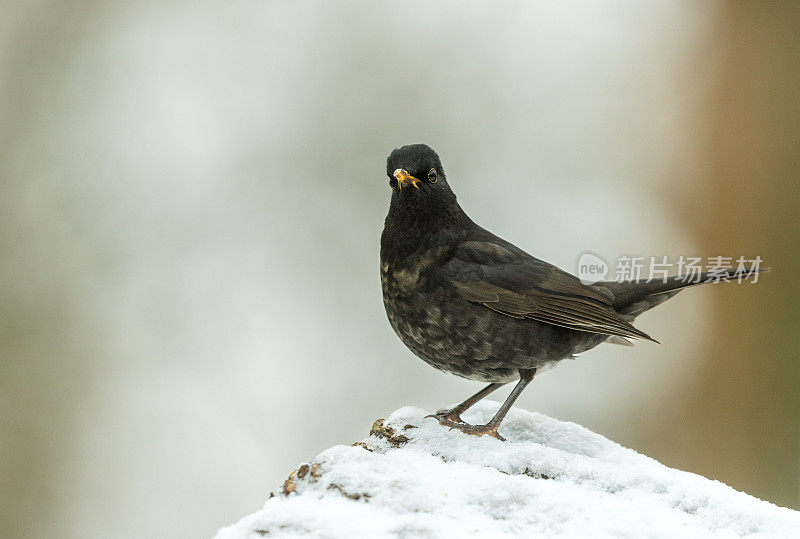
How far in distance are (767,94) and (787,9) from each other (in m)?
0.66

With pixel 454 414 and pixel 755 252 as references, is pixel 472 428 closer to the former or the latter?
pixel 454 414

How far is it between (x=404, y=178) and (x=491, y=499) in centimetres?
175

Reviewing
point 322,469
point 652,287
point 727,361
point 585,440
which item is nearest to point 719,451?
point 727,361

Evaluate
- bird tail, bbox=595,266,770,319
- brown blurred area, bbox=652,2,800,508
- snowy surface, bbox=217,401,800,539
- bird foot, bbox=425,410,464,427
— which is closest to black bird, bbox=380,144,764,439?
bird foot, bbox=425,410,464,427

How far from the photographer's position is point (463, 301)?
3.96m

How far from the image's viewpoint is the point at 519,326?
157 inches

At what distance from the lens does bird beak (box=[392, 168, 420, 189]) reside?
3889mm

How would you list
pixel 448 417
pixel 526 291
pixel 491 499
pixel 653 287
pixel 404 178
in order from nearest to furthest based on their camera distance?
pixel 491 499 → pixel 404 178 → pixel 448 417 → pixel 526 291 → pixel 653 287

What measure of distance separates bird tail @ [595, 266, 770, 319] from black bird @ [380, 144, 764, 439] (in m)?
0.31

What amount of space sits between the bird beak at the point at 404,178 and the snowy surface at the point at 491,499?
1.28 metres

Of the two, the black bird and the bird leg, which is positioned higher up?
the black bird
